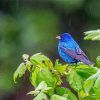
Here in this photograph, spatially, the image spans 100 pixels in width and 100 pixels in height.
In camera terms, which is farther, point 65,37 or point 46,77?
point 65,37

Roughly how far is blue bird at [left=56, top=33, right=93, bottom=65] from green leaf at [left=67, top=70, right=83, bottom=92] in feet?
0.86

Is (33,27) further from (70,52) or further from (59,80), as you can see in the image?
(59,80)

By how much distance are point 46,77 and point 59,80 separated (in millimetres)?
66

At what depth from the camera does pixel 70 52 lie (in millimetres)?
2309

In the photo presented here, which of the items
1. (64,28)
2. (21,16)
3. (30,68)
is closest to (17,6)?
(21,16)

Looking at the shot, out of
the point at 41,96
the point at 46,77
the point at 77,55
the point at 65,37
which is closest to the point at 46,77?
the point at 46,77

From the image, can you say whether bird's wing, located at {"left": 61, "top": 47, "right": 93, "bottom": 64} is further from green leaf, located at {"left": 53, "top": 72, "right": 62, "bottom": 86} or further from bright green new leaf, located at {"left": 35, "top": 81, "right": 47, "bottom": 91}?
bright green new leaf, located at {"left": 35, "top": 81, "right": 47, "bottom": 91}

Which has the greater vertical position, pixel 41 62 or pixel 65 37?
pixel 65 37

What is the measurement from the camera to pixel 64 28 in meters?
5.32

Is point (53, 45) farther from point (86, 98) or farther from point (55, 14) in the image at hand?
point (86, 98)

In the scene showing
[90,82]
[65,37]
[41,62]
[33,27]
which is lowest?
[90,82]

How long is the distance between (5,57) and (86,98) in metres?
3.27

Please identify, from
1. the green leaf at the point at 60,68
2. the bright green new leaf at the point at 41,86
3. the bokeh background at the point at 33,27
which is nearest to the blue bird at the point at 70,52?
the green leaf at the point at 60,68

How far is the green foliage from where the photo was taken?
176cm
